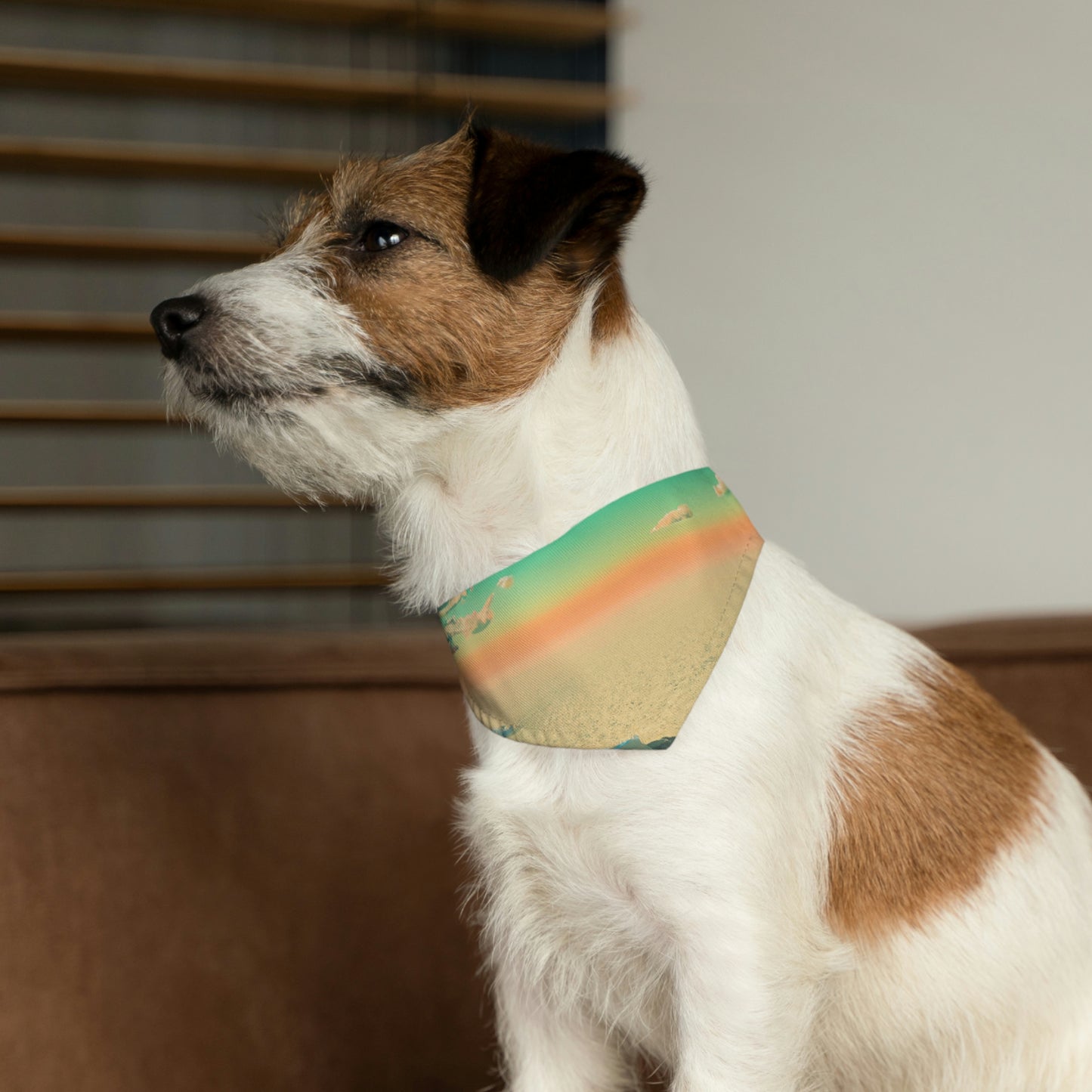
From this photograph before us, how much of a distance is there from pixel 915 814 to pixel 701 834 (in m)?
0.23

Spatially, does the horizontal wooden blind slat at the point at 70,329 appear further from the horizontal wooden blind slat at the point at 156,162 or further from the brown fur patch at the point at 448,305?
the brown fur patch at the point at 448,305

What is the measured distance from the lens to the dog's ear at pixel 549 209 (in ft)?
3.16

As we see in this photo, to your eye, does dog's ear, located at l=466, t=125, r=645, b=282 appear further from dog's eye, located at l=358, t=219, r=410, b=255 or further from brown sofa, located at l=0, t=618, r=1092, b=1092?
brown sofa, located at l=0, t=618, r=1092, b=1092

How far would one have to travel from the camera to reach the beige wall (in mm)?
1818

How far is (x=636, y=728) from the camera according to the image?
3.06 feet

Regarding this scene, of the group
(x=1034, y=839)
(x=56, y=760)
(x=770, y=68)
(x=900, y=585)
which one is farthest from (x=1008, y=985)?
(x=770, y=68)

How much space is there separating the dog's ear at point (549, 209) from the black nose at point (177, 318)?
248mm

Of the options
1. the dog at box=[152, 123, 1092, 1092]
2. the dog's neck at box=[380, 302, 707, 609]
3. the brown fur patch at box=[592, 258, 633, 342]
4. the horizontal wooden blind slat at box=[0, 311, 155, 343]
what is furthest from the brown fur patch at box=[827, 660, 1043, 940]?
the horizontal wooden blind slat at box=[0, 311, 155, 343]

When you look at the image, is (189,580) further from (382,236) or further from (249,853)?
(382,236)

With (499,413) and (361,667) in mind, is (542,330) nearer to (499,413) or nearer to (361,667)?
(499,413)

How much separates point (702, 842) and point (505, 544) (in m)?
0.31

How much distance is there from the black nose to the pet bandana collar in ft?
1.13

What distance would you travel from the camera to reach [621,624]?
99cm

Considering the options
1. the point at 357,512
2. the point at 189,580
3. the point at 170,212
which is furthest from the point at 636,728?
the point at 170,212
